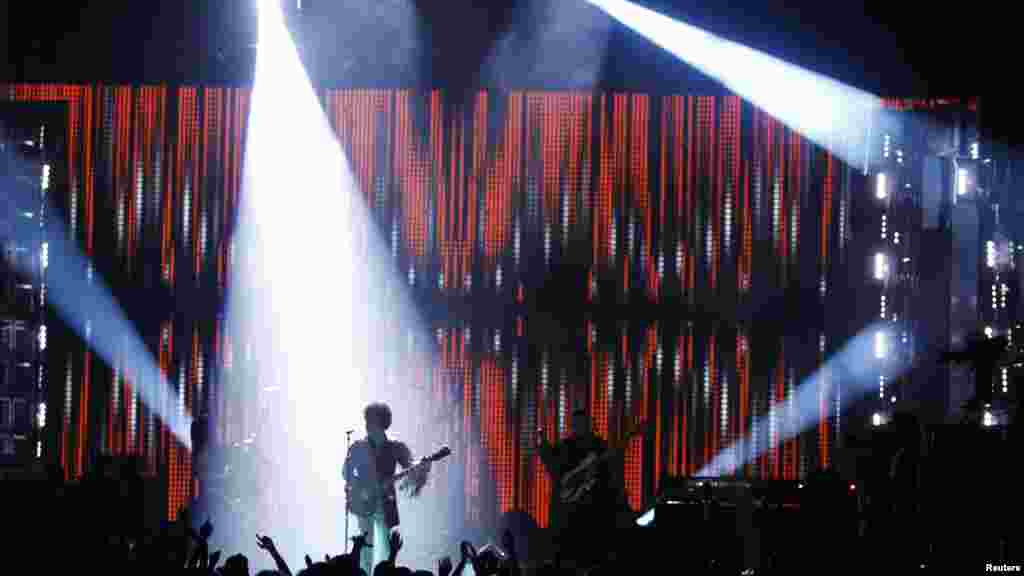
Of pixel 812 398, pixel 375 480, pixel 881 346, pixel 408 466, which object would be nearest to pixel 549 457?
pixel 408 466

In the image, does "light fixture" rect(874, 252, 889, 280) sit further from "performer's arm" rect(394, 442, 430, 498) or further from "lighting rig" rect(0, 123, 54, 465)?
"lighting rig" rect(0, 123, 54, 465)

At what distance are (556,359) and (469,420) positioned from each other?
85 cm

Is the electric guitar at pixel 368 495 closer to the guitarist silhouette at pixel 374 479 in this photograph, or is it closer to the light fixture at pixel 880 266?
the guitarist silhouette at pixel 374 479

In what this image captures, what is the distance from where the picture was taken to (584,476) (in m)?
8.37

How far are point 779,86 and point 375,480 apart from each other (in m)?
4.83

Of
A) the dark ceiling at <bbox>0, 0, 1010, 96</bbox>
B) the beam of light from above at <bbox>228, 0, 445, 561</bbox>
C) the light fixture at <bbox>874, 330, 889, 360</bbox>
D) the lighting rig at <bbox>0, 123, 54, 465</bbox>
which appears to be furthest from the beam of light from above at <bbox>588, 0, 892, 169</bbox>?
the lighting rig at <bbox>0, 123, 54, 465</bbox>

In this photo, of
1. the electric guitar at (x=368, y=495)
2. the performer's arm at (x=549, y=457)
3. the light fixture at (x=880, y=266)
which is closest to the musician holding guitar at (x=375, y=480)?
the electric guitar at (x=368, y=495)

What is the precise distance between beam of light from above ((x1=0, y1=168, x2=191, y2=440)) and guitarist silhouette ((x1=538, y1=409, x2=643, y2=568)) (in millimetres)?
4494

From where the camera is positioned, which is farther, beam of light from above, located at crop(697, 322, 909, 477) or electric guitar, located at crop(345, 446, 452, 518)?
beam of light from above, located at crop(697, 322, 909, 477)

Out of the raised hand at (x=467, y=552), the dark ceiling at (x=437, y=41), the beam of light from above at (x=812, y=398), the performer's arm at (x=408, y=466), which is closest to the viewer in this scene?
the raised hand at (x=467, y=552)

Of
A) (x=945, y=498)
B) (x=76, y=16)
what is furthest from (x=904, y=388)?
(x=76, y=16)

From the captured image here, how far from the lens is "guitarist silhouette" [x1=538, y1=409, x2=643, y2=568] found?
27.2ft

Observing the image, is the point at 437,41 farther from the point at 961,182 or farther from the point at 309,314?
the point at 961,182

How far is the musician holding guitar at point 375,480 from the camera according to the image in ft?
27.7
